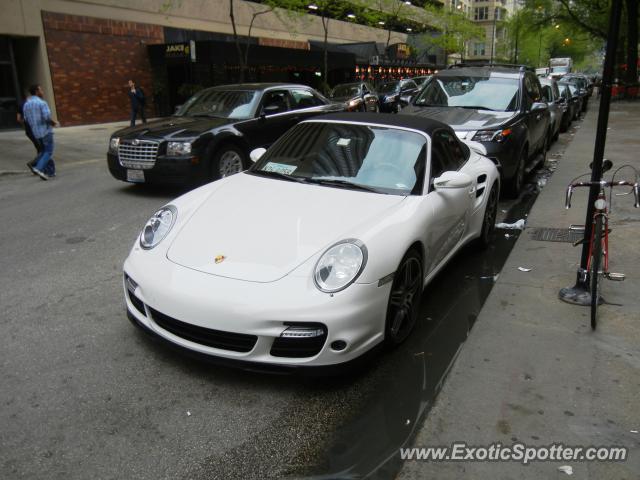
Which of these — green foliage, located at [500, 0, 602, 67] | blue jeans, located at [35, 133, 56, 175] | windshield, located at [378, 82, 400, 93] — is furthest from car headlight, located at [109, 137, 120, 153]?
green foliage, located at [500, 0, 602, 67]

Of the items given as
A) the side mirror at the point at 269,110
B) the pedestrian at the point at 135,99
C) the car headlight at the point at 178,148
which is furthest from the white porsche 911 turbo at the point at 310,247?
the pedestrian at the point at 135,99

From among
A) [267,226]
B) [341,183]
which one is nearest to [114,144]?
[341,183]

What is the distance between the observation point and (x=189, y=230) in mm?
3705

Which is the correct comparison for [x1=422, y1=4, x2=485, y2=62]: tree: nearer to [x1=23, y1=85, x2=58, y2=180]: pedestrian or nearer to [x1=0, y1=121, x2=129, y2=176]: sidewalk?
[x1=0, y1=121, x2=129, y2=176]: sidewalk

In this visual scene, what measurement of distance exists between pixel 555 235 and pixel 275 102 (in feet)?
17.6

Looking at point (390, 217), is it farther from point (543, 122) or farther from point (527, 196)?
point (543, 122)

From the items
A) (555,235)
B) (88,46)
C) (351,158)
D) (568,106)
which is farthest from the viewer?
(88,46)

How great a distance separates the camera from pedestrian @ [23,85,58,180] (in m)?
10.5

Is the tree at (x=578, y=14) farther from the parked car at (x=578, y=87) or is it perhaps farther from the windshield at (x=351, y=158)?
the windshield at (x=351, y=158)

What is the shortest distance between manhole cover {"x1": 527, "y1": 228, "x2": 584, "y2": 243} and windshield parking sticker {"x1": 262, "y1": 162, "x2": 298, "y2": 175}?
316 centimetres

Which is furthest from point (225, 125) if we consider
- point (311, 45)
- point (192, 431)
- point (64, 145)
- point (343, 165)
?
point (311, 45)

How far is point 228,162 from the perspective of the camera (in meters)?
8.86

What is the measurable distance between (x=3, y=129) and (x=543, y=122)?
16955 millimetres

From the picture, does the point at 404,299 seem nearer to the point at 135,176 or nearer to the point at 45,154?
the point at 135,176
